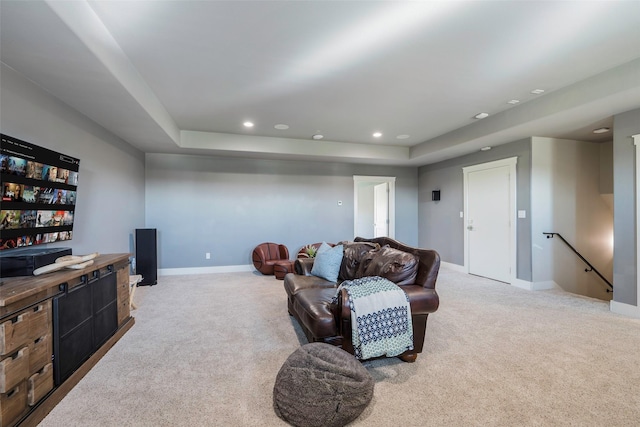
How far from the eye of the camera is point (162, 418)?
1758 mm

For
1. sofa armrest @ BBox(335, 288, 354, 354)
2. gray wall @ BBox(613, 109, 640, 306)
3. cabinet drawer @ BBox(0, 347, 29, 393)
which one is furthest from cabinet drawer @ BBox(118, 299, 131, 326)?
gray wall @ BBox(613, 109, 640, 306)

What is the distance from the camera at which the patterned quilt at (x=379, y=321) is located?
2.13 m

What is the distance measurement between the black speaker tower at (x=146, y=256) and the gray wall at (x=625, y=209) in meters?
6.52

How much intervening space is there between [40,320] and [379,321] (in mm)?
2186

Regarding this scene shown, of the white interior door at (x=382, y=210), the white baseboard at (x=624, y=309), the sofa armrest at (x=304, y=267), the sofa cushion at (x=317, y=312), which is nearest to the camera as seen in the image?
the sofa cushion at (x=317, y=312)

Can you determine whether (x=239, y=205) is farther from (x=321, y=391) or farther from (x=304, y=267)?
(x=321, y=391)

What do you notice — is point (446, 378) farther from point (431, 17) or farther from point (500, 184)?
point (500, 184)

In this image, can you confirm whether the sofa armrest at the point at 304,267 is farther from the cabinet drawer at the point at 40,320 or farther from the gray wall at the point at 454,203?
the gray wall at the point at 454,203

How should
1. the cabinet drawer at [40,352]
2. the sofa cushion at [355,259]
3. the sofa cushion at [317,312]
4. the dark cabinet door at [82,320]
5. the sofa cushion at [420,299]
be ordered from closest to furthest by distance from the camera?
the cabinet drawer at [40,352]
the dark cabinet door at [82,320]
the sofa cushion at [317,312]
the sofa cushion at [420,299]
the sofa cushion at [355,259]

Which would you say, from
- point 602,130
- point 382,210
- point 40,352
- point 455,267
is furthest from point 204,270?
point 602,130

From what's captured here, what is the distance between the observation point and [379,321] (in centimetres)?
218

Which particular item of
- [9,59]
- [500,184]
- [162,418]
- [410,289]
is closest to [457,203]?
[500,184]

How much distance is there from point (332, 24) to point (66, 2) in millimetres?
1678

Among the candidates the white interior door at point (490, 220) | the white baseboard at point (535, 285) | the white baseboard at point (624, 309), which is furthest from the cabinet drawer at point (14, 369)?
the white interior door at point (490, 220)
